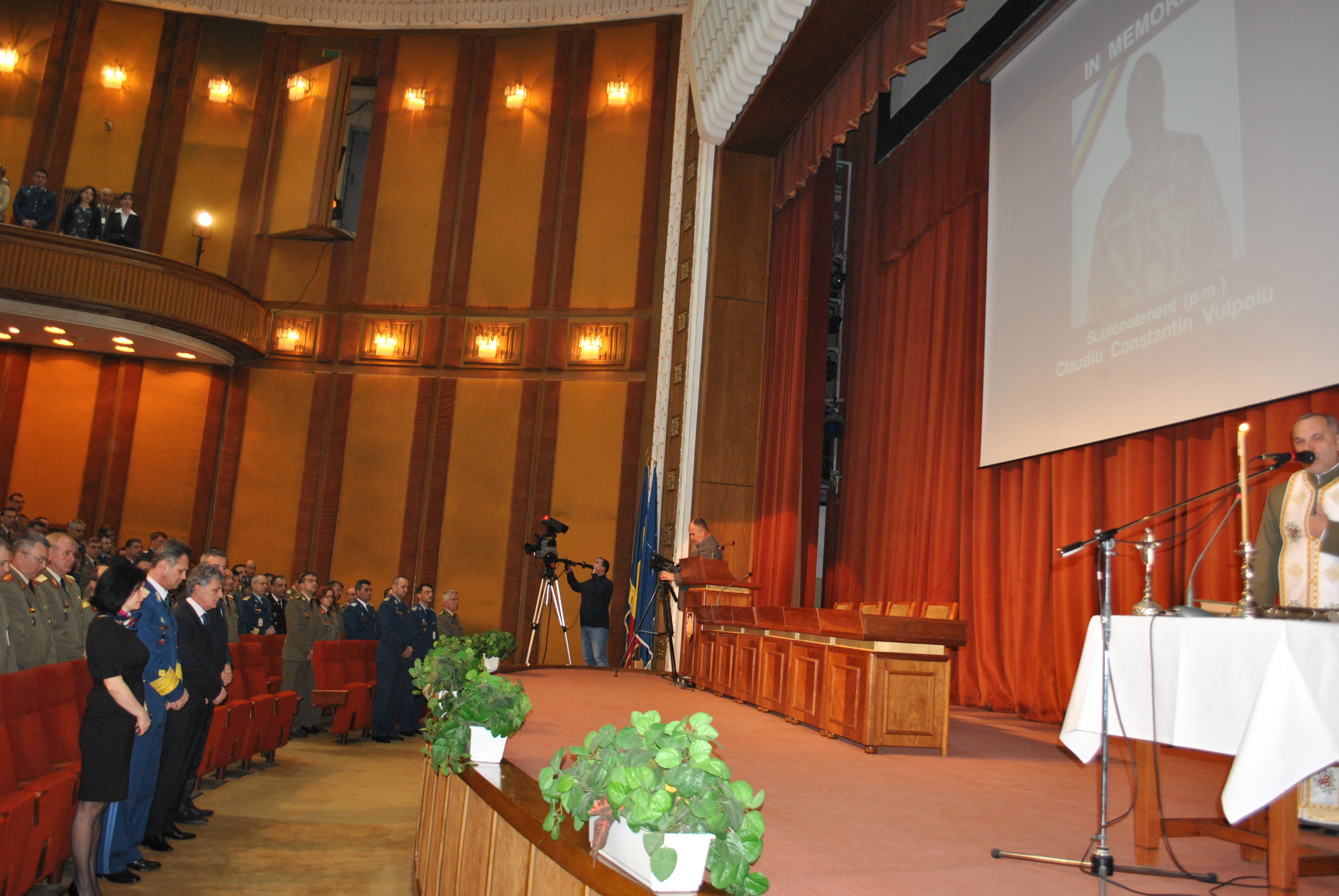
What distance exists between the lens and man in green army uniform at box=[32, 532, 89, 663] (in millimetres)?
5020

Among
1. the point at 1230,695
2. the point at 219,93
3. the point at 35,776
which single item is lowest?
the point at 35,776

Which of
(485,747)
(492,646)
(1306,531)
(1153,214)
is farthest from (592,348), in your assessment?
(1306,531)

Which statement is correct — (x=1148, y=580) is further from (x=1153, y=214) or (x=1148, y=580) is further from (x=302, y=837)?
(x=302, y=837)

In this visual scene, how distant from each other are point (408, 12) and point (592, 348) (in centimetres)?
522

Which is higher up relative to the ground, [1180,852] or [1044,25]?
[1044,25]

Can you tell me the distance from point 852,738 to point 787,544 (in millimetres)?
4951

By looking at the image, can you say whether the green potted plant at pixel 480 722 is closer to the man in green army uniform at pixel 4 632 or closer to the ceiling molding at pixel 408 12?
the man in green army uniform at pixel 4 632

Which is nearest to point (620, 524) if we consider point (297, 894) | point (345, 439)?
point (345, 439)

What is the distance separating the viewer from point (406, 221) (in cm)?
1233

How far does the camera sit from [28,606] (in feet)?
15.4

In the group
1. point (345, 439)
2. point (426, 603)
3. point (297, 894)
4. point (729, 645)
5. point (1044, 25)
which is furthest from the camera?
point (345, 439)

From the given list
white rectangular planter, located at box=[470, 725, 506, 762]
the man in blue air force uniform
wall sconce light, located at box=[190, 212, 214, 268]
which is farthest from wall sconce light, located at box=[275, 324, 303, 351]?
white rectangular planter, located at box=[470, 725, 506, 762]

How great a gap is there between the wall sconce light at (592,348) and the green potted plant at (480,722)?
8344 millimetres

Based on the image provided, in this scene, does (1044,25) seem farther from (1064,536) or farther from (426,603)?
(426,603)
